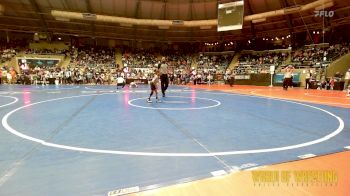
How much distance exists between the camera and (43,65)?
3155 cm

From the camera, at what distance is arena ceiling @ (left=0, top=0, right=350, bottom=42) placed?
96.7 feet

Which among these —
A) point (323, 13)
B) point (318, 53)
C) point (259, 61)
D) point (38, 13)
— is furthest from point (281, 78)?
point (38, 13)

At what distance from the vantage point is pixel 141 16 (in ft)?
113

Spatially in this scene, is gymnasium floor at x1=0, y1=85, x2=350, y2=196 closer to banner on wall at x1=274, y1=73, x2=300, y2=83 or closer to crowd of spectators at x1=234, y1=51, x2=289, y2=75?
banner on wall at x1=274, y1=73, x2=300, y2=83

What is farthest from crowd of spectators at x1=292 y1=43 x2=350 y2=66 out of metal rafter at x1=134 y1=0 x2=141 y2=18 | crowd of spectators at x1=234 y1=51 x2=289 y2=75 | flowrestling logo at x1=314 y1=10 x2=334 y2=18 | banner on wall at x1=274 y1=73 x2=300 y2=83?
metal rafter at x1=134 y1=0 x2=141 y2=18

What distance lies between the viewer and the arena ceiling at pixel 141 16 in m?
29.5

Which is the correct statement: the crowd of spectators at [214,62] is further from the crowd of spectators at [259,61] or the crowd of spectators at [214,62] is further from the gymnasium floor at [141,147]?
the gymnasium floor at [141,147]

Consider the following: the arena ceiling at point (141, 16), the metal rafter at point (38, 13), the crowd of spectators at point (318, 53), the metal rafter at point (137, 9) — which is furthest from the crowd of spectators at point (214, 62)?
the metal rafter at point (38, 13)

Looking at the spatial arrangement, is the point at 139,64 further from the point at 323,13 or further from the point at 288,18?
the point at 323,13

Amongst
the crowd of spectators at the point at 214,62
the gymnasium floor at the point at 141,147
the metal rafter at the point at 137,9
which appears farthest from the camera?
the crowd of spectators at the point at 214,62

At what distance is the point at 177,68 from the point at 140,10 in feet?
32.3

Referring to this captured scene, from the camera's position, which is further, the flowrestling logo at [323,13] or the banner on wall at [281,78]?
the flowrestling logo at [323,13]

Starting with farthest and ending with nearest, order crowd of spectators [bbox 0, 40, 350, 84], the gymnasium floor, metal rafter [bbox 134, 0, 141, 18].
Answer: metal rafter [bbox 134, 0, 141, 18]
crowd of spectators [bbox 0, 40, 350, 84]
the gymnasium floor

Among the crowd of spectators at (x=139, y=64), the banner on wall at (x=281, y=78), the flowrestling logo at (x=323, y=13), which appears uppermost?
the flowrestling logo at (x=323, y=13)
